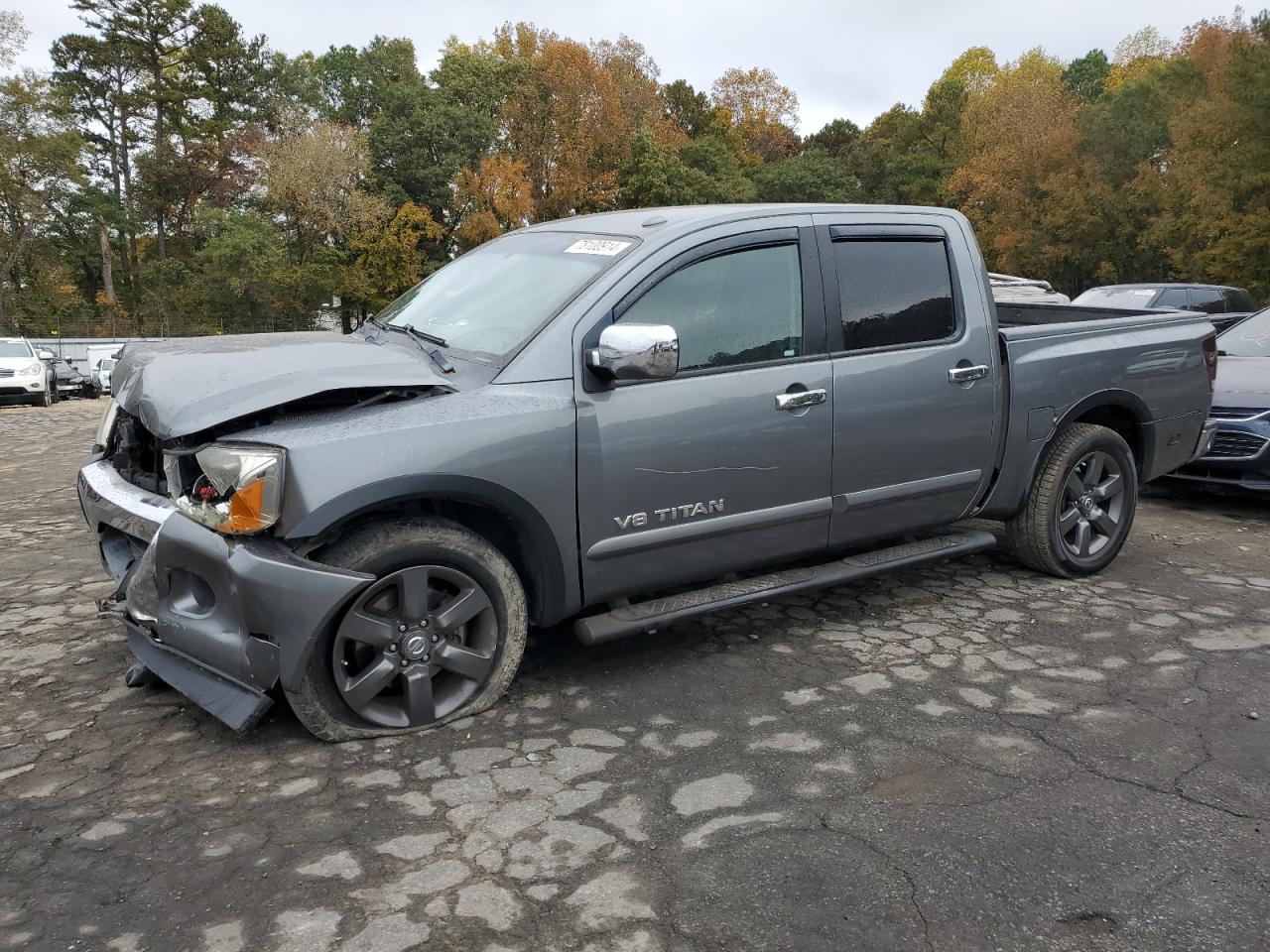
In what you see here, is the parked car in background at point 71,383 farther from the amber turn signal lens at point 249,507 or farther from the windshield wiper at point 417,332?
the amber turn signal lens at point 249,507

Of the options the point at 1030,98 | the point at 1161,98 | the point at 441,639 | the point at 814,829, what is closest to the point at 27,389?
the point at 441,639

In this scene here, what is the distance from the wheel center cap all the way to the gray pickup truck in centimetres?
1

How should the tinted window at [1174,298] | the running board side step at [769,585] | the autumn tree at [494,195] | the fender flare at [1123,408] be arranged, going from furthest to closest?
the autumn tree at [494,195] < the tinted window at [1174,298] < the fender flare at [1123,408] < the running board side step at [769,585]

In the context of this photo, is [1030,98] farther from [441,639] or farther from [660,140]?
[441,639]

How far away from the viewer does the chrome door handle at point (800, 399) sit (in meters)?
3.96

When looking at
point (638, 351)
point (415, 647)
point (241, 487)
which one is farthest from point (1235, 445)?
point (241, 487)

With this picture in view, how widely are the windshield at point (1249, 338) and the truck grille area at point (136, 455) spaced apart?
7416 mm

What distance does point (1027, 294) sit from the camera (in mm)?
12281

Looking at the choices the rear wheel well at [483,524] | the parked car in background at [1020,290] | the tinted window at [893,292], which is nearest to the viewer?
the rear wheel well at [483,524]

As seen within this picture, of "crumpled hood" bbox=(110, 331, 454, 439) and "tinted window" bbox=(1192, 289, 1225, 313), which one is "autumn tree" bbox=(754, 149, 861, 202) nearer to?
"tinted window" bbox=(1192, 289, 1225, 313)

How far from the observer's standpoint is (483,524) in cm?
358

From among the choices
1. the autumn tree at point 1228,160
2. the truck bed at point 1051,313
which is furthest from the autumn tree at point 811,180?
the truck bed at point 1051,313

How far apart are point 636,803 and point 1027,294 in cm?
1086

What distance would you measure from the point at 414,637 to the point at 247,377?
1.01 meters
